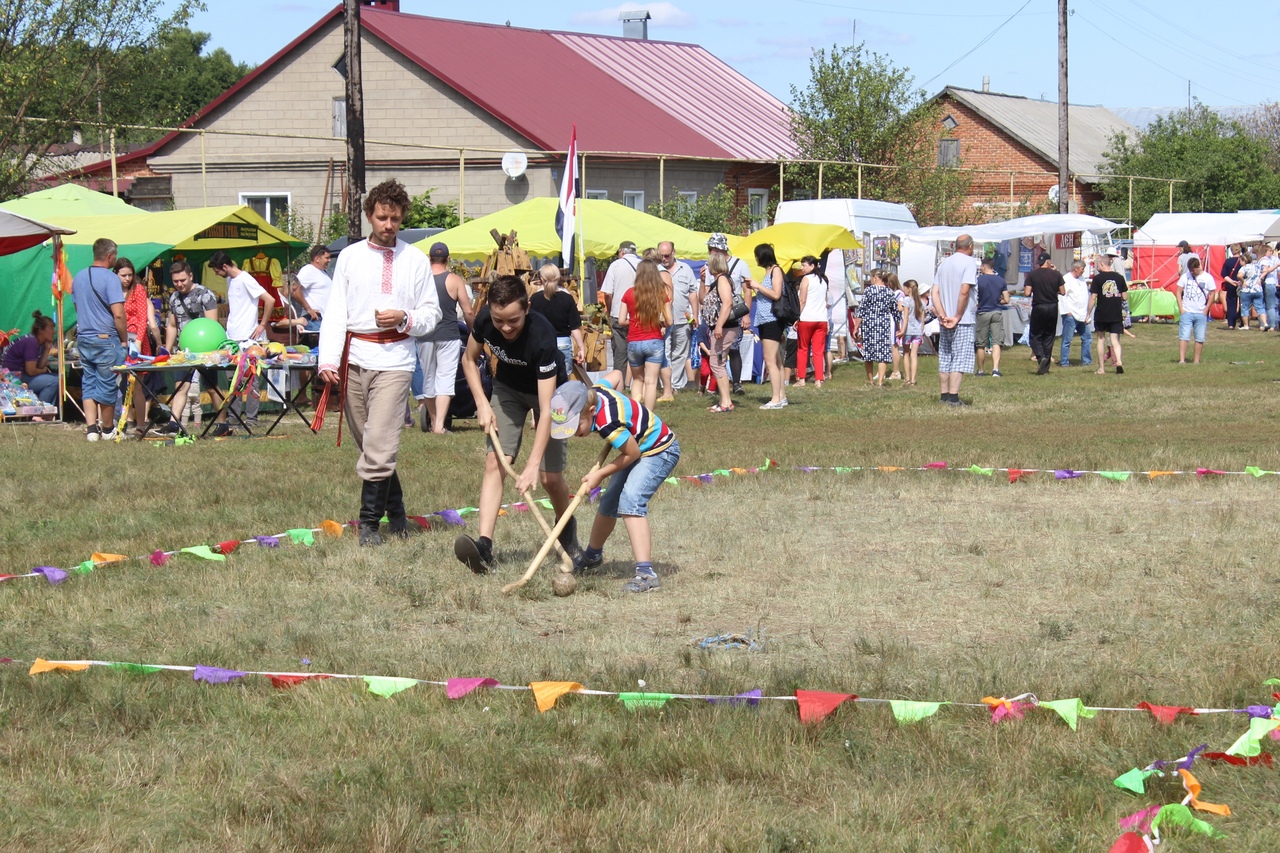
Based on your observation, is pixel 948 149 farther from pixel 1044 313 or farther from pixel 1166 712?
pixel 1166 712

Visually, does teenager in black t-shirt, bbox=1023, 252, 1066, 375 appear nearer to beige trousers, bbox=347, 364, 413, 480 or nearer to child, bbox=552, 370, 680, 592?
beige trousers, bbox=347, 364, 413, 480

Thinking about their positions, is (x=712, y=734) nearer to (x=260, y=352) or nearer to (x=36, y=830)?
(x=36, y=830)

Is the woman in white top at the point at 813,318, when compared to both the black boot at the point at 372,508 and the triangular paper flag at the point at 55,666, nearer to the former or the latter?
the black boot at the point at 372,508

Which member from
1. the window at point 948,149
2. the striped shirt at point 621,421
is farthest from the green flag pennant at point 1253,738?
the window at point 948,149

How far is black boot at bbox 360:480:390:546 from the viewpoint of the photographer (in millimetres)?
8094

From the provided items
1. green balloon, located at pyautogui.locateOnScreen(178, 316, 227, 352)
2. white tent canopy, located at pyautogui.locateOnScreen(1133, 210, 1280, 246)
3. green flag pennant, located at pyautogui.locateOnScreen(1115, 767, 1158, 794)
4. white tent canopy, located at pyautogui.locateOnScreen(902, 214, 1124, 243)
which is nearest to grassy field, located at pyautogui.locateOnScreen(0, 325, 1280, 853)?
A: green flag pennant, located at pyautogui.locateOnScreen(1115, 767, 1158, 794)

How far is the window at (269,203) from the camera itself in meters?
33.9

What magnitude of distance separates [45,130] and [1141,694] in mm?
22544

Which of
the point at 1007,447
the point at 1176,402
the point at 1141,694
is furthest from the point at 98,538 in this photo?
the point at 1176,402

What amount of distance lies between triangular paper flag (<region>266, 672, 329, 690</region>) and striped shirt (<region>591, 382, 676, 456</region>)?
1786 millimetres

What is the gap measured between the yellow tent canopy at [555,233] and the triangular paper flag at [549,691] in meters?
13.6

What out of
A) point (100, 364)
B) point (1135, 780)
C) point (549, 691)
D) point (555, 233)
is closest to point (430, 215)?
point (555, 233)

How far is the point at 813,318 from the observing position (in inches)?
736

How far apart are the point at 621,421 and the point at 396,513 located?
2.26 meters
